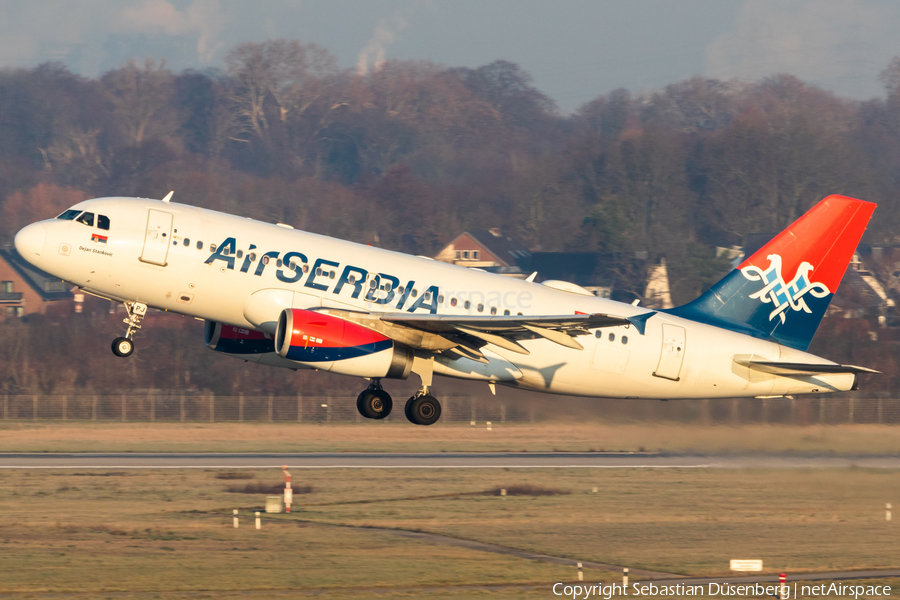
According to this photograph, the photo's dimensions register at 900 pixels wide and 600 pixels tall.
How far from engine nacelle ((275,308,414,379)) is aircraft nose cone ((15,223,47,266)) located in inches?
302

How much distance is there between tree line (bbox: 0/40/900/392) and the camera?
441 feet

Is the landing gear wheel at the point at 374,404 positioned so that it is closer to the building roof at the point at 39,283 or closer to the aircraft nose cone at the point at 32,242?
the aircraft nose cone at the point at 32,242

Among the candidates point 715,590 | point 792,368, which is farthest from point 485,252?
point 715,590

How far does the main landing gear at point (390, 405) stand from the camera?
36.3 metres

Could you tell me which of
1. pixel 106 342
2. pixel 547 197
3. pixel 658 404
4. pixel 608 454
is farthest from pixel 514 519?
pixel 547 197

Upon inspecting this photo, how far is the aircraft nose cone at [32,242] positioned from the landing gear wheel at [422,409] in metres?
12.2

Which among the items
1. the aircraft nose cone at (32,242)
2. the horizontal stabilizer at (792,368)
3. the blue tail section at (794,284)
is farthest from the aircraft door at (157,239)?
the horizontal stabilizer at (792,368)

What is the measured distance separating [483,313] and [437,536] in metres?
9.84

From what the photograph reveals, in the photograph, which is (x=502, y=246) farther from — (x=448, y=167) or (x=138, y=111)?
(x=138, y=111)

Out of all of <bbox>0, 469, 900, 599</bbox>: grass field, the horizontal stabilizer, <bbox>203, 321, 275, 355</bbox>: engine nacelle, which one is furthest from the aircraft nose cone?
the horizontal stabilizer

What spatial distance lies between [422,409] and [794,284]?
13.7 meters

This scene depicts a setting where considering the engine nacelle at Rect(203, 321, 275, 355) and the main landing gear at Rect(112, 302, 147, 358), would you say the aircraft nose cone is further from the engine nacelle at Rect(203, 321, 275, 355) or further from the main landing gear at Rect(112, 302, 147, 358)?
the engine nacelle at Rect(203, 321, 275, 355)

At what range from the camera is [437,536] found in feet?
137

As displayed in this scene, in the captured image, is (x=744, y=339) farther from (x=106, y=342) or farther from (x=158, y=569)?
(x=106, y=342)
